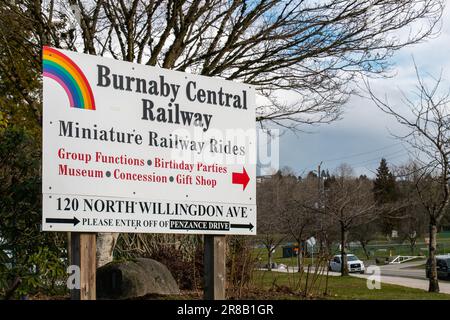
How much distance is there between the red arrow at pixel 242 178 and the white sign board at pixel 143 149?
11mm

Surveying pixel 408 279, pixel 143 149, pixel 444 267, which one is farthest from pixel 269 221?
pixel 143 149

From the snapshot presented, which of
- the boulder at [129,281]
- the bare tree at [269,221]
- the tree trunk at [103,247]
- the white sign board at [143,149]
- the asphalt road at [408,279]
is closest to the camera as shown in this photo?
the white sign board at [143,149]

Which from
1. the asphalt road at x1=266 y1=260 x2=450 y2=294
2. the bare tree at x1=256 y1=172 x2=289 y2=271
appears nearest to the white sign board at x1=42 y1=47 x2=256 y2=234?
the asphalt road at x1=266 y1=260 x2=450 y2=294

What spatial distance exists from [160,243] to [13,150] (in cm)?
917

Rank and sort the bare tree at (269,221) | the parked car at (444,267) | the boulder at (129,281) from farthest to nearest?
the bare tree at (269,221) < the parked car at (444,267) < the boulder at (129,281)

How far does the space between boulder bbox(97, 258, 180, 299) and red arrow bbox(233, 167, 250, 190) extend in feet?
15.2

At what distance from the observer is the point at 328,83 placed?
14.4 metres

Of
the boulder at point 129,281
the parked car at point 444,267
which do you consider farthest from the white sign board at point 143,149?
the parked car at point 444,267

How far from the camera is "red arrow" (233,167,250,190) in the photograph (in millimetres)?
6793

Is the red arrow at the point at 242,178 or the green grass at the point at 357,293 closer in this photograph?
the red arrow at the point at 242,178

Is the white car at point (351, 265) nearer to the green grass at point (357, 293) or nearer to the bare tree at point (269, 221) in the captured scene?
the bare tree at point (269, 221)

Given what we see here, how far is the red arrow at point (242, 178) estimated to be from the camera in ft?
22.3

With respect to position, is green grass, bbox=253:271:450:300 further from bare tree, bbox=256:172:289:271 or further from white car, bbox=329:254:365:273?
white car, bbox=329:254:365:273
